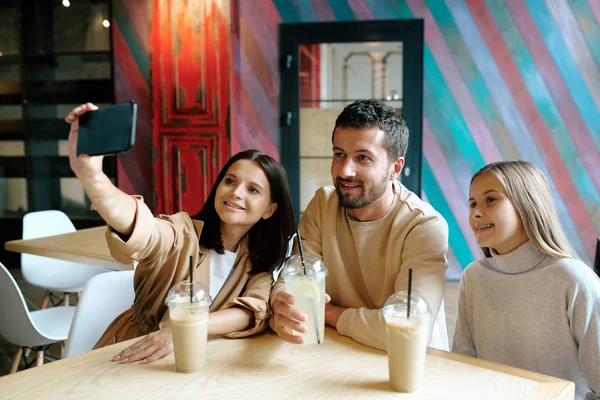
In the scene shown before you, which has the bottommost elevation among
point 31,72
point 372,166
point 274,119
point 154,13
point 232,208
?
point 232,208

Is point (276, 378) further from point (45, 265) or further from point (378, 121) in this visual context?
point (45, 265)

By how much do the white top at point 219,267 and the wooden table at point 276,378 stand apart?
0.38 m

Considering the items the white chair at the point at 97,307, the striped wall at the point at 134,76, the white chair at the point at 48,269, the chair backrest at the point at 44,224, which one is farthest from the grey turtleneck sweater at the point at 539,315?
the striped wall at the point at 134,76

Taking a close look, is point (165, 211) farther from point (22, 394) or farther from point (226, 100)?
point (22, 394)

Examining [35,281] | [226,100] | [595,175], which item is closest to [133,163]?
[226,100]

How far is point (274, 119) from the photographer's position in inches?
193

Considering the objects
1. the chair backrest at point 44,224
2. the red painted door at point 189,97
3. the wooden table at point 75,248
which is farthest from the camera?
the red painted door at point 189,97

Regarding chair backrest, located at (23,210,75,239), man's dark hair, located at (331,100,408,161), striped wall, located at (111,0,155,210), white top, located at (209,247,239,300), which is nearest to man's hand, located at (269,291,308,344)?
white top, located at (209,247,239,300)

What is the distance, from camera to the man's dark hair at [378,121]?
173 cm

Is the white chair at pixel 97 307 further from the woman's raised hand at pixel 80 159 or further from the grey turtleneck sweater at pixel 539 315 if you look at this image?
the grey turtleneck sweater at pixel 539 315

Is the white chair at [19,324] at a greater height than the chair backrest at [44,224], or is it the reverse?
the chair backrest at [44,224]

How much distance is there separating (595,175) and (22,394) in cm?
453

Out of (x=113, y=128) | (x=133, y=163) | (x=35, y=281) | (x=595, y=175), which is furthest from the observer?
(x=133, y=163)

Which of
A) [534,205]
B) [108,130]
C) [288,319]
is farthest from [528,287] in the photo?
[108,130]
